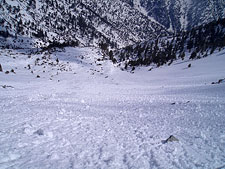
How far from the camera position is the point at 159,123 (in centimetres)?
579

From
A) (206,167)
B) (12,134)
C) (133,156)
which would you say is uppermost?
(206,167)

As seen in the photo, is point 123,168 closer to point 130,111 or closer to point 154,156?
point 154,156

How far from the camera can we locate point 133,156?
136 inches

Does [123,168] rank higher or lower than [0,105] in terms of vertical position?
higher

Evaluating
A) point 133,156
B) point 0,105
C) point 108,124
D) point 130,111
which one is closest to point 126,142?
point 133,156

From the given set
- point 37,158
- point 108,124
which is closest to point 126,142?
point 108,124

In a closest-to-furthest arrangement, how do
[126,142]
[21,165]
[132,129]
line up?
[21,165] < [126,142] < [132,129]

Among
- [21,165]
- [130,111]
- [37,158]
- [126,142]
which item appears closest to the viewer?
[21,165]

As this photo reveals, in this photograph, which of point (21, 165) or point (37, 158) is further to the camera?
point (37, 158)

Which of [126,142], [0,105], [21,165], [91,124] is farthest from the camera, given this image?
Result: [0,105]

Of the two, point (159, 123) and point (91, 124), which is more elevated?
point (159, 123)

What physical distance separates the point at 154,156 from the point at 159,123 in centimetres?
258

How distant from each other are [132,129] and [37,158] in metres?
3.50

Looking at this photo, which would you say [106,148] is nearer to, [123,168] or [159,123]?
[123,168]
